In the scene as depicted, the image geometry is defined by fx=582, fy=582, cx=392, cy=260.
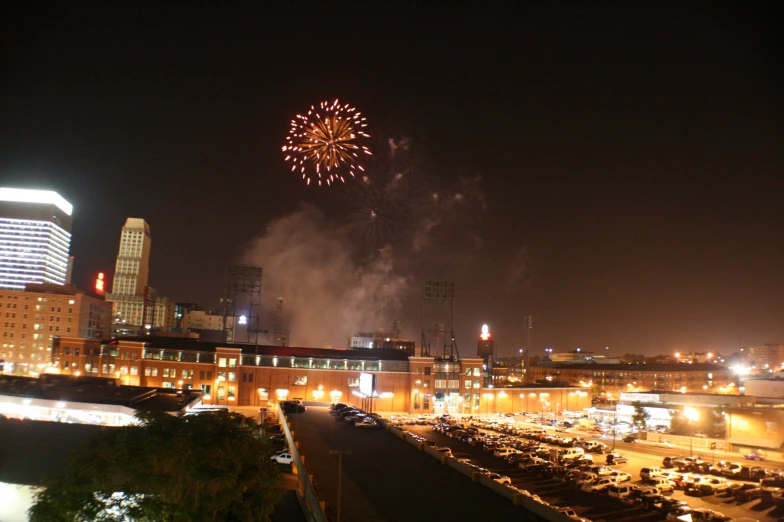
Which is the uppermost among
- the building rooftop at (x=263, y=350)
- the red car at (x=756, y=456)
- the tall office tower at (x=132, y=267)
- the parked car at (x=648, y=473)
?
the tall office tower at (x=132, y=267)

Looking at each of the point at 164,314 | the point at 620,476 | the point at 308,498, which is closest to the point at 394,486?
the point at 308,498

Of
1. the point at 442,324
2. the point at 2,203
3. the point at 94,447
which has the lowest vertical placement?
the point at 94,447

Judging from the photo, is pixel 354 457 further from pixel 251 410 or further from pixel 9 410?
pixel 251 410

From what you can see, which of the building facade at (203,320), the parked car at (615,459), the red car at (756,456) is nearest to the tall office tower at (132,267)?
the building facade at (203,320)

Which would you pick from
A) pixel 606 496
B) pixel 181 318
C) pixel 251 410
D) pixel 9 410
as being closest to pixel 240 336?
pixel 181 318

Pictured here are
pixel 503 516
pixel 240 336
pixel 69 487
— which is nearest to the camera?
pixel 69 487

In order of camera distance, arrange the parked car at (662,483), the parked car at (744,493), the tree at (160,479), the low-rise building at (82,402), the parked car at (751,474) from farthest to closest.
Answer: the low-rise building at (82,402) → the parked car at (751,474) → the parked car at (662,483) → the parked car at (744,493) → the tree at (160,479)

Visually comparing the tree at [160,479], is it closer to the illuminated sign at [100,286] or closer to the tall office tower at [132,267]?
the illuminated sign at [100,286]
